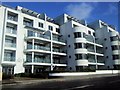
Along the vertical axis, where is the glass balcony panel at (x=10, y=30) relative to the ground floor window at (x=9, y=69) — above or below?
above

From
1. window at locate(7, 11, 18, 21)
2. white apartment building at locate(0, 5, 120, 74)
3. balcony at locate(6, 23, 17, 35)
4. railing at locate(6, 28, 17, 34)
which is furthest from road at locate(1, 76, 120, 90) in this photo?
window at locate(7, 11, 18, 21)

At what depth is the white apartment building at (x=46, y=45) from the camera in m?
38.2

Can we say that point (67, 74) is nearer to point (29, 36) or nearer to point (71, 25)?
point (29, 36)

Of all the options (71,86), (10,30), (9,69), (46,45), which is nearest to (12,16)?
(10,30)

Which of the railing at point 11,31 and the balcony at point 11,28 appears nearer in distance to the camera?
the railing at point 11,31

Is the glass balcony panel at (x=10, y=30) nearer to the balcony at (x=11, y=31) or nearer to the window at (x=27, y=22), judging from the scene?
the balcony at (x=11, y=31)

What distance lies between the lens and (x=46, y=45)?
46500 millimetres

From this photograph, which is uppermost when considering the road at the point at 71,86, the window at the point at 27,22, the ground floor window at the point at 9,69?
the window at the point at 27,22

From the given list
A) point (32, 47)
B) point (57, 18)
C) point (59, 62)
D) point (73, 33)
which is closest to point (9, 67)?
point (32, 47)

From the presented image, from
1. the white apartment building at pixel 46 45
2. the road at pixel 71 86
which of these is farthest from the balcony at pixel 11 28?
the road at pixel 71 86

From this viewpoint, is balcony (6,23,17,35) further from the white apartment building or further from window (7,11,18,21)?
window (7,11,18,21)

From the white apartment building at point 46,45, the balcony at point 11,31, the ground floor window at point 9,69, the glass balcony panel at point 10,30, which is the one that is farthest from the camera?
the glass balcony panel at point 10,30

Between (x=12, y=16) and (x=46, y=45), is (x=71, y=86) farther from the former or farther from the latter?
(x=46, y=45)

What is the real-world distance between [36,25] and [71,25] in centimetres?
1043
